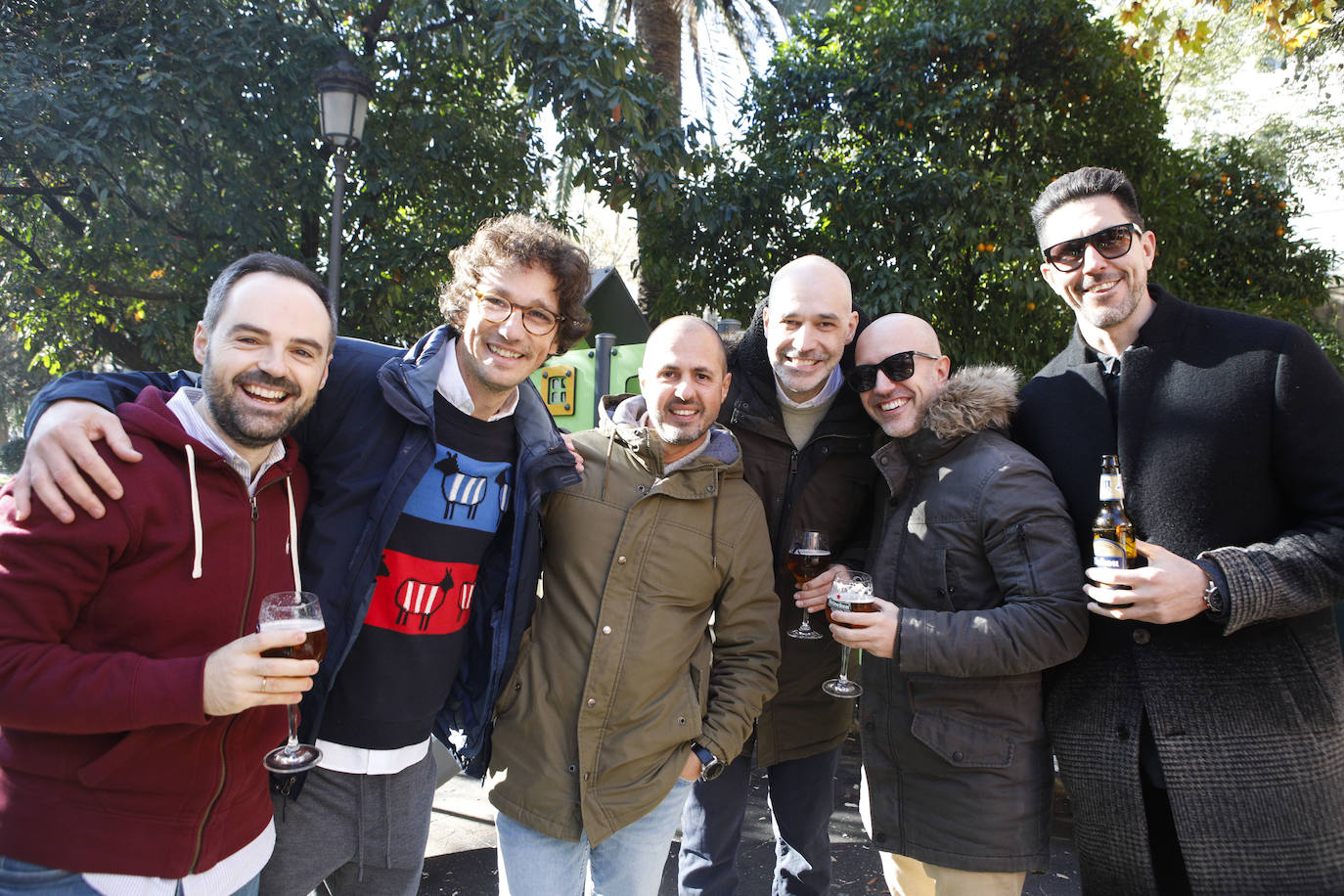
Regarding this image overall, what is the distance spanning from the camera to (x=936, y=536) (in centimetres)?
264

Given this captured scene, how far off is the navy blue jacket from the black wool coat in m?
1.73

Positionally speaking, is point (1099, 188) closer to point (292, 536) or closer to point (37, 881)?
point (292, 536)

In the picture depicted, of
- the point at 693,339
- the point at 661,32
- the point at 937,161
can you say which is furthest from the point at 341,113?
the point at 693,339

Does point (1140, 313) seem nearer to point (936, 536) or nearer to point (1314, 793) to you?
point (936, 536)

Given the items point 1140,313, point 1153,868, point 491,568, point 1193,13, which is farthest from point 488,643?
point 1193,13

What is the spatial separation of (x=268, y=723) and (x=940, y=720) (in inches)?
75.2

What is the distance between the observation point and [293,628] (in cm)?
189

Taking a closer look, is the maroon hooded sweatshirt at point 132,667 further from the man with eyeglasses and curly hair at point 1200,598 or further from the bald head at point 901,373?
the man with eyeglasses and curly hair at point 1200,598

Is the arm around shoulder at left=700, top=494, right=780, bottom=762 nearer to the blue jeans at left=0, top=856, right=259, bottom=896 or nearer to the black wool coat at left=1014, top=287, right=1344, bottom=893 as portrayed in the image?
the black wool coat at left=1014, top=287, right=1344, bottom=893

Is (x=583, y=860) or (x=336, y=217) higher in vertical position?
(x=336, y=217)

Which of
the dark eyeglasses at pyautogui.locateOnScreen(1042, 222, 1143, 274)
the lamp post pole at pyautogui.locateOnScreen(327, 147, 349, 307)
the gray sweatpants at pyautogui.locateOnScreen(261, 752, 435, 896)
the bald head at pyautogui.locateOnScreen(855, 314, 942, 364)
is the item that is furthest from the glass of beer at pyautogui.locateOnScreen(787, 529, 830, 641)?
the lamp post pole at pyautogui.locateOnScreen(327, 147, 349, 307)

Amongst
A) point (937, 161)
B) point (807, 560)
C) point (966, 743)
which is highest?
point (937, 161)

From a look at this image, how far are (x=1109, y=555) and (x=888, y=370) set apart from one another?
0.95 meters

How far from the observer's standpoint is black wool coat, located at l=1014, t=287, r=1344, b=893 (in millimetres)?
2232
